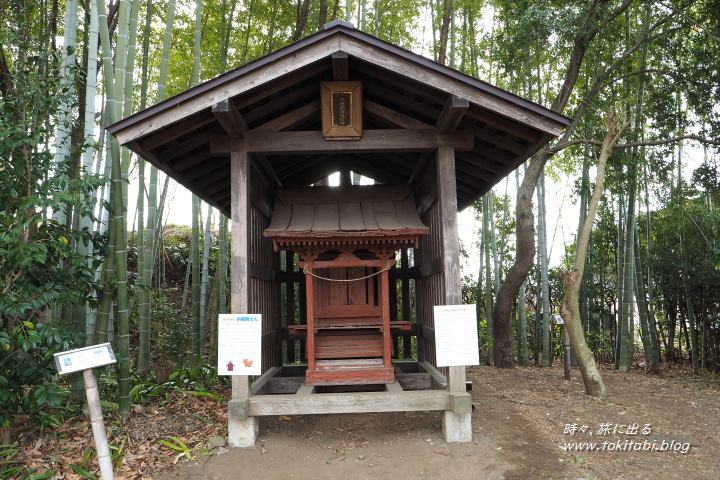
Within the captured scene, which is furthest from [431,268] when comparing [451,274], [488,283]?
[488,283]

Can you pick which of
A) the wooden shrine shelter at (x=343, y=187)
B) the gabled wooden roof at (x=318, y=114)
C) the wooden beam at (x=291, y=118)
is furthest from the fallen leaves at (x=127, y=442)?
the wooden beam at (x=291, y=118)

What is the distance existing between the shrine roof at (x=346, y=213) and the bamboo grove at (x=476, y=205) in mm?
1604

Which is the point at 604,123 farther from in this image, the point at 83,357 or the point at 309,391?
the point at 83,357

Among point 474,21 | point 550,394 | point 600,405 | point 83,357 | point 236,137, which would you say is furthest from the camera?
point 474,21

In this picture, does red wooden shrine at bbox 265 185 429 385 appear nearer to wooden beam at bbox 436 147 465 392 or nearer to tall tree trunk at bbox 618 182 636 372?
wooden beam at bbox 436 147 465 392

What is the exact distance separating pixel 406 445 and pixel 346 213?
7.68 feet

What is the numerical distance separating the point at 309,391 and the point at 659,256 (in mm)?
7833

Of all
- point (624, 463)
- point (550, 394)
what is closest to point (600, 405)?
point (550, 394)

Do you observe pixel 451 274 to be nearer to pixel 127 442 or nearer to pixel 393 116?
pixel 393 116

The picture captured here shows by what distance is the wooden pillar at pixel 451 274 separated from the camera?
14.4 ft

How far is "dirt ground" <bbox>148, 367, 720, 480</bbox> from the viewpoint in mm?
3834

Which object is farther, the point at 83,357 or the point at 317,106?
the point at 317,106

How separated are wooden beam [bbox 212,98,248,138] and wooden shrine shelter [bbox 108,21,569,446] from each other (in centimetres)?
2

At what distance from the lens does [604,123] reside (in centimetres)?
791
